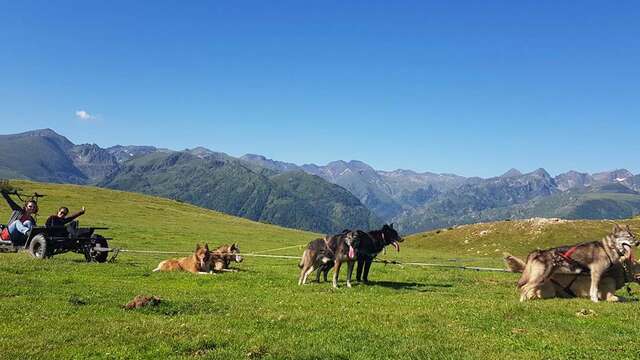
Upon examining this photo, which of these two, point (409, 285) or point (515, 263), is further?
point (409, 285)

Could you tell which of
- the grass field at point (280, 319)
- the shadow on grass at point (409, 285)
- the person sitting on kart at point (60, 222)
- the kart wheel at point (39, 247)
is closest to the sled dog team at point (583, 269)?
the grass field at point (280, 319)

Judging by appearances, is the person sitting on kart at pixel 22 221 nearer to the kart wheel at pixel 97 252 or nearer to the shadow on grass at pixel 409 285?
the kart wheel at pixel 97 252

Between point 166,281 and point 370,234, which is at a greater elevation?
point 370,234

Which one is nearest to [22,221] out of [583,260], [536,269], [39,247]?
[39,247]

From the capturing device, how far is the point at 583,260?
725 inches

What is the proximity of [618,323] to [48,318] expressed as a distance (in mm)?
15987

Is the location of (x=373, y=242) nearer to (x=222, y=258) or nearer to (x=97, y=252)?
(x=222, y=258)

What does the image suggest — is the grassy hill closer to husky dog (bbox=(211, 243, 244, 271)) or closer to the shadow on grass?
the shadow on grass

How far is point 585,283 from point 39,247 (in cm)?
2723

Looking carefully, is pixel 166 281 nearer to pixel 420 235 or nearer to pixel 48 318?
pixel 48 318

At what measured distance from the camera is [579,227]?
243 feet

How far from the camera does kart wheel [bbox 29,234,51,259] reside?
93.3 ft

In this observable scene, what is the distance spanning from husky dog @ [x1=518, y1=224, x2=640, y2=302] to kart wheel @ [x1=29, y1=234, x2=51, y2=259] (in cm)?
2442

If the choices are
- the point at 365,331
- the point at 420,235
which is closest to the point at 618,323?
the point at 365,331
